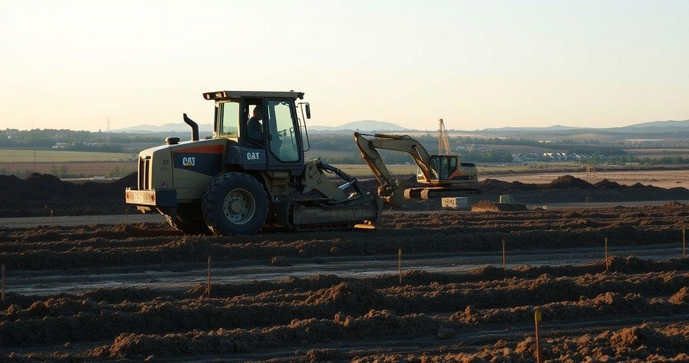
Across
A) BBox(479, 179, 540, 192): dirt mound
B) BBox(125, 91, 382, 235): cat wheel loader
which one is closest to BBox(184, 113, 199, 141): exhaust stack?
BBox(125, 91, 382, 235): cat wheel loader

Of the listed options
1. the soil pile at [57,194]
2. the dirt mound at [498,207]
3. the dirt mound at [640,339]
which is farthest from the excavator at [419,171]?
the soil pile at [57,194]

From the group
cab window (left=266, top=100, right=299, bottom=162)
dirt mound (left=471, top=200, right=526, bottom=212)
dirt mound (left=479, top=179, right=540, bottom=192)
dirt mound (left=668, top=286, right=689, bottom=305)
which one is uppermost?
cab window (left=266, top=100, right=299, bottom=162)

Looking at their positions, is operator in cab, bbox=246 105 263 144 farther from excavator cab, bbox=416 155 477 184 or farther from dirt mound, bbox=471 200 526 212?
dirt mound, bbox=471 200 526 212

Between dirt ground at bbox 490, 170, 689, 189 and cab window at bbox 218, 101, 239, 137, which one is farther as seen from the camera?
dirt ground at bbox 490, 170, 689, 189

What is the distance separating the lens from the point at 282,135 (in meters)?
19.2

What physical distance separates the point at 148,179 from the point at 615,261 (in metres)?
8.78

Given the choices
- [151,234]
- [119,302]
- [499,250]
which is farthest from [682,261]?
[151,234]

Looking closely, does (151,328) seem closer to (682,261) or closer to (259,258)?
(259,258)

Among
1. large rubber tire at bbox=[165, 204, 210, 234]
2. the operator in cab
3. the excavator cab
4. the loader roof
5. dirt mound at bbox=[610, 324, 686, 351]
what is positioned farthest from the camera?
the excavator cab

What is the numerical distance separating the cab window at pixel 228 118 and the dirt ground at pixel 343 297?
219 centimetres

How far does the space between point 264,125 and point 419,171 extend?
5.39 meters

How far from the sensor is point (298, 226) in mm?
19750

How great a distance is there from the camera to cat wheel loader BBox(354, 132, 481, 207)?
2088 centimetres

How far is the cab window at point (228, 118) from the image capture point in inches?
749
